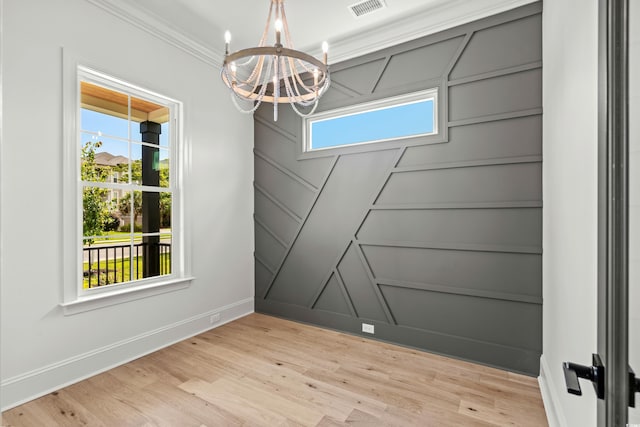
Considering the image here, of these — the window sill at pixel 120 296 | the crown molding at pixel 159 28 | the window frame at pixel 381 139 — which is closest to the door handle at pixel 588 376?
the window frame at pixel 381 139

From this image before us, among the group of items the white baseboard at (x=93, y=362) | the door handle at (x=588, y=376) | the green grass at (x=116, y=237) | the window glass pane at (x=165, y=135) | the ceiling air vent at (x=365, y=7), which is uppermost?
the ceiling air vent at (x=365, y=7)

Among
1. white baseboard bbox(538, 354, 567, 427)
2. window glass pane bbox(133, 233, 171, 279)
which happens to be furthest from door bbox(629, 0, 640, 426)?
window glass pane bbox(133, 233, 171, 279)

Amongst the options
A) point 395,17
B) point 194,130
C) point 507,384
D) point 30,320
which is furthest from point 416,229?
point 30,320

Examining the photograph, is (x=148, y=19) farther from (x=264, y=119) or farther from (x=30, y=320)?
(x=30, y=320)

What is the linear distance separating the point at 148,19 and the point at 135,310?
2633 millimetres

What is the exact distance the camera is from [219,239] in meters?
3.54

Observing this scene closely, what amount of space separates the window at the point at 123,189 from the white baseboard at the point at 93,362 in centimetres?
46

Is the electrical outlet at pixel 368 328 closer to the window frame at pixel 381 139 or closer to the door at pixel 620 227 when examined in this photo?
the window frame at pixel 381 139

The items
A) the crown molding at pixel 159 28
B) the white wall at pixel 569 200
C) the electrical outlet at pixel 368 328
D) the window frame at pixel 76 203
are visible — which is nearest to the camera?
the white wall at pixel 569 200

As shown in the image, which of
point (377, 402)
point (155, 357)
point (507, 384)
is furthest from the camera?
point (155, 357)

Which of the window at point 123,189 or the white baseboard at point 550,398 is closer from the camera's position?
the white baseboard at point 550,398

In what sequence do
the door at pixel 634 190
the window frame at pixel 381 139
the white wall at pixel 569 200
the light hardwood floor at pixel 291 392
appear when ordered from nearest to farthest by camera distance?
the door at pixel 634 190 < the white wall at pixel 569 200 < the light hardwood floor at pixel 291 392 < the window frame at pixel 381 139

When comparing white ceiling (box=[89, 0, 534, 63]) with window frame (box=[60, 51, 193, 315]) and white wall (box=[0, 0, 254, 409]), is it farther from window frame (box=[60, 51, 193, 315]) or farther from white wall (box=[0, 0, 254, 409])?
window frame (box=[60, 51, 193, 315])

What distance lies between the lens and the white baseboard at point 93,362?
206cm
